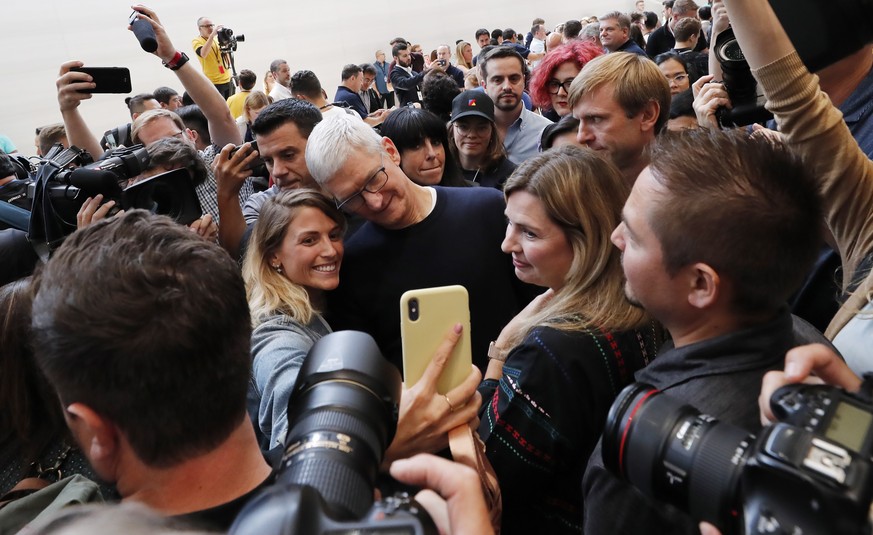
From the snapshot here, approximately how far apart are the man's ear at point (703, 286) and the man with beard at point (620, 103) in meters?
1.20

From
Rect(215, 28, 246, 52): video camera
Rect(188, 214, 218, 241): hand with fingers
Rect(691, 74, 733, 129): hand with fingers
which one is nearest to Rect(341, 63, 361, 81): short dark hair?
Rect(215, 28, 246, 52): video camera

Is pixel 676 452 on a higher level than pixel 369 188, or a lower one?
lower

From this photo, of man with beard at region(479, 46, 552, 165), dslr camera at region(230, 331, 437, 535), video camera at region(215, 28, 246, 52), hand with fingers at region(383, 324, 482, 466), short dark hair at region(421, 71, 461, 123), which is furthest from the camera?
video camera at region(215, 28, 246, 52)

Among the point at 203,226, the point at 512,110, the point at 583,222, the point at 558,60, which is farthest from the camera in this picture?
the point at 512,110

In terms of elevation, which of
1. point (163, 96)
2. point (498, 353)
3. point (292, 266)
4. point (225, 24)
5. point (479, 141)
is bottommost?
point (498, 353)

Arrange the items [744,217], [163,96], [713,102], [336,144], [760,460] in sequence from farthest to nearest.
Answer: [163,96] → [336,144] → [713,102] → [744,217] → [760,460]

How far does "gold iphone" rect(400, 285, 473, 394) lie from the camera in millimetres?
1093

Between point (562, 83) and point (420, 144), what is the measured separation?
3.05 ft

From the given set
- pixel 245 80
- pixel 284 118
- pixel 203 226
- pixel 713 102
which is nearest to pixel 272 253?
pixel 203 226

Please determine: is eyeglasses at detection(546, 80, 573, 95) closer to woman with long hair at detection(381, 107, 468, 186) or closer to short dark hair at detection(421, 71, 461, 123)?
short dark hair at detection(421, 71, 461, 123)

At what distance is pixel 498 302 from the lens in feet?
6.34

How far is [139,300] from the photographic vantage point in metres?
0.80

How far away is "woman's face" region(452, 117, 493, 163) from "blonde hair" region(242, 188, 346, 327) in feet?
3.98

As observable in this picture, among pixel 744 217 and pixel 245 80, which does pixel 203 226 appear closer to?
pixel 744 217
